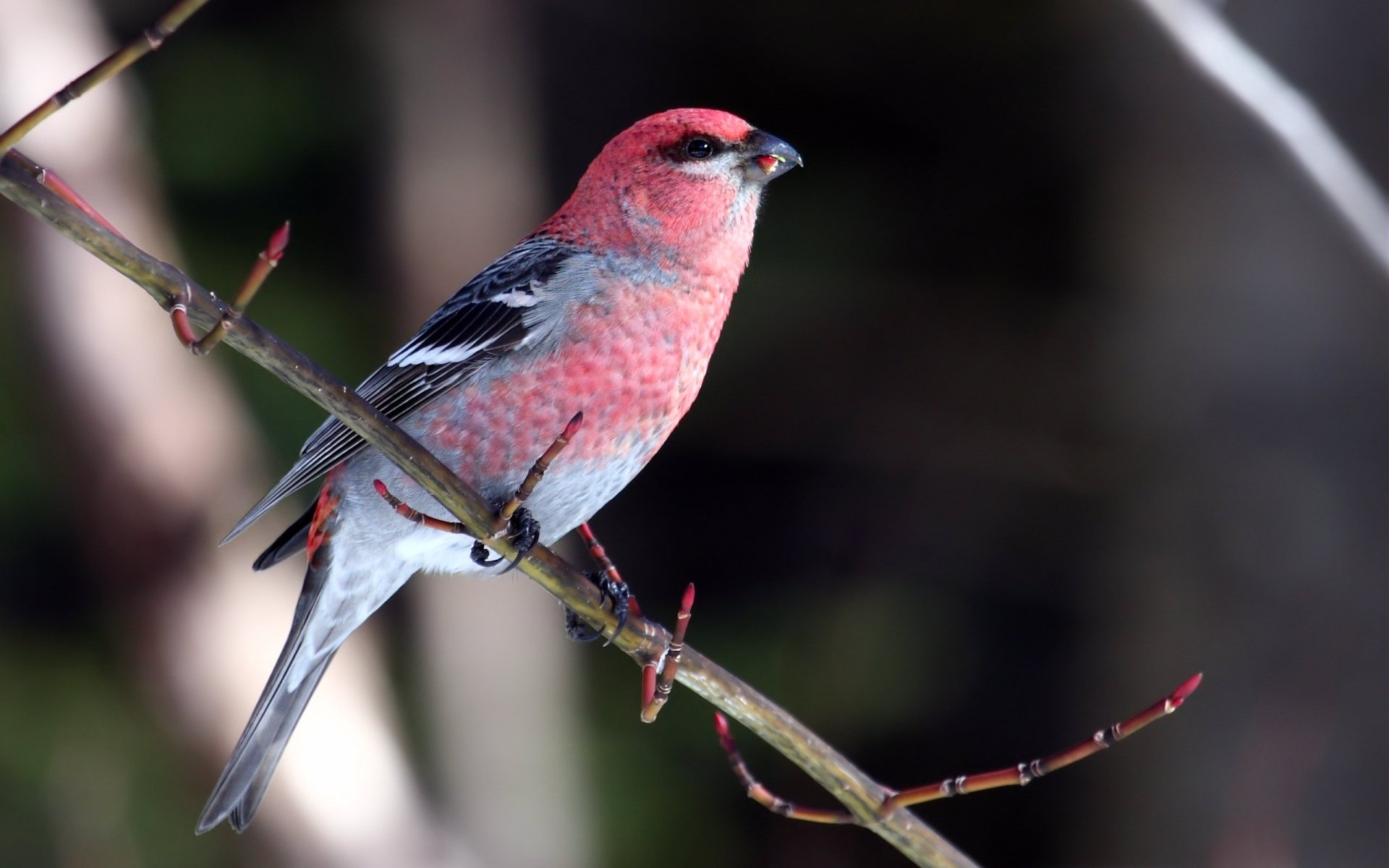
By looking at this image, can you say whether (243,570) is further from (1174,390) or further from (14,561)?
(1174,390)

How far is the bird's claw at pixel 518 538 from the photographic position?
2039mm

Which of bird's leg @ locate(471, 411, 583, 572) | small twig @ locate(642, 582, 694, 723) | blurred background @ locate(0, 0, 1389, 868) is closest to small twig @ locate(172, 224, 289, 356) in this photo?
bird's leg @ locate(471, 411, 583, 572)

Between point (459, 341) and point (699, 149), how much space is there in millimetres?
661

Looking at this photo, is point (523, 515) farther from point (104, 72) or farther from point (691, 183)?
point (104, 72)

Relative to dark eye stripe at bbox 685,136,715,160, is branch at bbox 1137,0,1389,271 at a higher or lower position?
higher

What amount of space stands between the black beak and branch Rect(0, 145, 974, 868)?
97 centimetres

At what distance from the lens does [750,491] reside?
5.87 meters

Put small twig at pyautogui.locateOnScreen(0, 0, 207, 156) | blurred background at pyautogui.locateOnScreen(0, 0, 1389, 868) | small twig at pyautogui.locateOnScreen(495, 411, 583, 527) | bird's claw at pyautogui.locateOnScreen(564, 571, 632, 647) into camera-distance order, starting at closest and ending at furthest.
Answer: small twig at pyautogui.locateOnScreen(0, 0, 207, 156) → small twig at pyautogui.locateOnScreen(495, 411, 583, 527) → bird's claw at pyautogui.locateOnScreen(564, 571, 632, 647) → blurred background at pyautogui.locateOnScreen(0, 0, 1389, 868)

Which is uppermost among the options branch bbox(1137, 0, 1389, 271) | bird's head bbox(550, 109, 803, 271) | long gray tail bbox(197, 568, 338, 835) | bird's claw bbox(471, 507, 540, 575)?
branch bbox(1137, 0, 1389, 271)

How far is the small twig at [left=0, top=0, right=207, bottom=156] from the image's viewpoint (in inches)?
49.4

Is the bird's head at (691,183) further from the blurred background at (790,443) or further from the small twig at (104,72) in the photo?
the blurred background at (790,443)

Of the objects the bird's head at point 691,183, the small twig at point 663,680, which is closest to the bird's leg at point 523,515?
the small twig at point 663,680

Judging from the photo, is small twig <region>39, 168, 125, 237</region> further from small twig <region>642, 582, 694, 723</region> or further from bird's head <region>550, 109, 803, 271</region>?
bird's head <region>550, 109, 803, 271</region>

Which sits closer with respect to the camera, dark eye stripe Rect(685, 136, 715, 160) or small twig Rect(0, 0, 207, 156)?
small twig Rect(0, 0, 207, 156)
